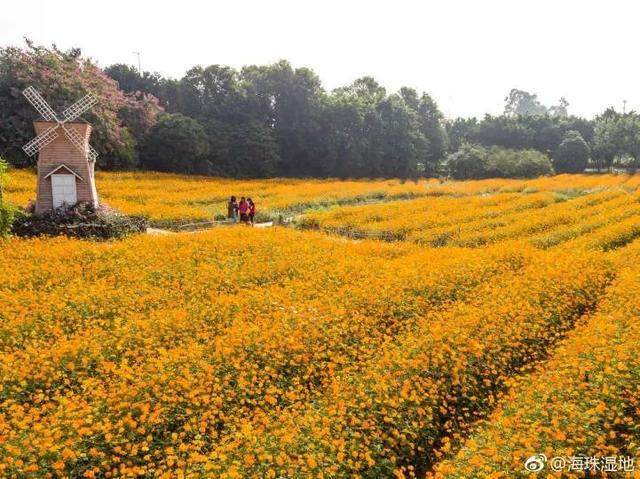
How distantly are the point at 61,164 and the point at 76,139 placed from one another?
157 centimetres

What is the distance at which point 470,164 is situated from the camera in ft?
234

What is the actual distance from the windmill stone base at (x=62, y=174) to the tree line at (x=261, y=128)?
1787 cm

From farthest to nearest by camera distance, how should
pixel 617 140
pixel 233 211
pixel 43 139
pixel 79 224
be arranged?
pixel 617 140
pixel 233 211
pixel 43 139
pixel 79 224

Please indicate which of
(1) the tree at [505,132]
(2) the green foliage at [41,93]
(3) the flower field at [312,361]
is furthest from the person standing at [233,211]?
(1) the tree at [505,132]

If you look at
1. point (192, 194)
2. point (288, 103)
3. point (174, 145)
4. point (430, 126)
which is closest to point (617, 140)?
point (430, 126)

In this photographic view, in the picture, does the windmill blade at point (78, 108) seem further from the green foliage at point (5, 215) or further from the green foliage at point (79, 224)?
the green foliage at point (5, 215)

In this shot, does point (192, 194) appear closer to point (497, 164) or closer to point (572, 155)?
point (497, 164)

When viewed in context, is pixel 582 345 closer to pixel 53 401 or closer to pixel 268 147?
pixel 53 401

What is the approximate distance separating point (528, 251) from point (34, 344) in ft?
52.0

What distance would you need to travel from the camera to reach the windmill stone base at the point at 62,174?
25.7 m

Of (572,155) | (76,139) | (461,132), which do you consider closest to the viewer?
(76,139)

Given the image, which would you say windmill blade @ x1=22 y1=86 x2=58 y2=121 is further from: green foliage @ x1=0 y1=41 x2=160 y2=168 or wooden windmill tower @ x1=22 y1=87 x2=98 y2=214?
green foliage @ x1=0 y1=41 x2=160 y2=168

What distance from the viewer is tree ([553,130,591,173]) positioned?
78000 mm

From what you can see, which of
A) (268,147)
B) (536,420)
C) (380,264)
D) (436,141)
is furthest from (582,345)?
(436,141)
